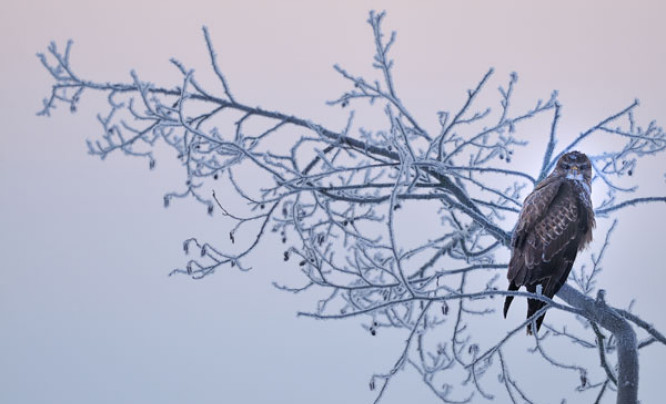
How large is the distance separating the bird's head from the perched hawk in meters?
0.02

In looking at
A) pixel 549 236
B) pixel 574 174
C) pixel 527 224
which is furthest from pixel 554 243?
pixel 574 174

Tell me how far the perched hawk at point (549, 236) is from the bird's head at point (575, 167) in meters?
0.02

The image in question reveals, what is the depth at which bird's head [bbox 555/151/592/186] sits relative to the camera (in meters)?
5.74

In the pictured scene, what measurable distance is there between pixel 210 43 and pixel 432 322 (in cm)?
302

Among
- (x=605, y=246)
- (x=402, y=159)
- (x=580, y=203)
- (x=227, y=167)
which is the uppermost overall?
(x=605, y=246)

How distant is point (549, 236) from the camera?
17.8 feet

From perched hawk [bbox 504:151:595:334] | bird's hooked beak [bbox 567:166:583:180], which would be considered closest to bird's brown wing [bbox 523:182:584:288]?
perched hawk [bbox 504:151:595:334]

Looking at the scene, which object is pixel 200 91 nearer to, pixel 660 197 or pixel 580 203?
pixel 580 203

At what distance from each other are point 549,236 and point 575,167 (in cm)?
64

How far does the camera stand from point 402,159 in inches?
178

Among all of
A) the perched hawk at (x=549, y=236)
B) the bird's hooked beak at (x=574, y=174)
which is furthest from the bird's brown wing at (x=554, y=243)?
the bird's hooked beak at (x=574, y=174)

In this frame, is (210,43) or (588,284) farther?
(588,284)

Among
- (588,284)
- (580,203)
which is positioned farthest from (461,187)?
(588,284)

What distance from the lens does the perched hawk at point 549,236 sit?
17.6ft
